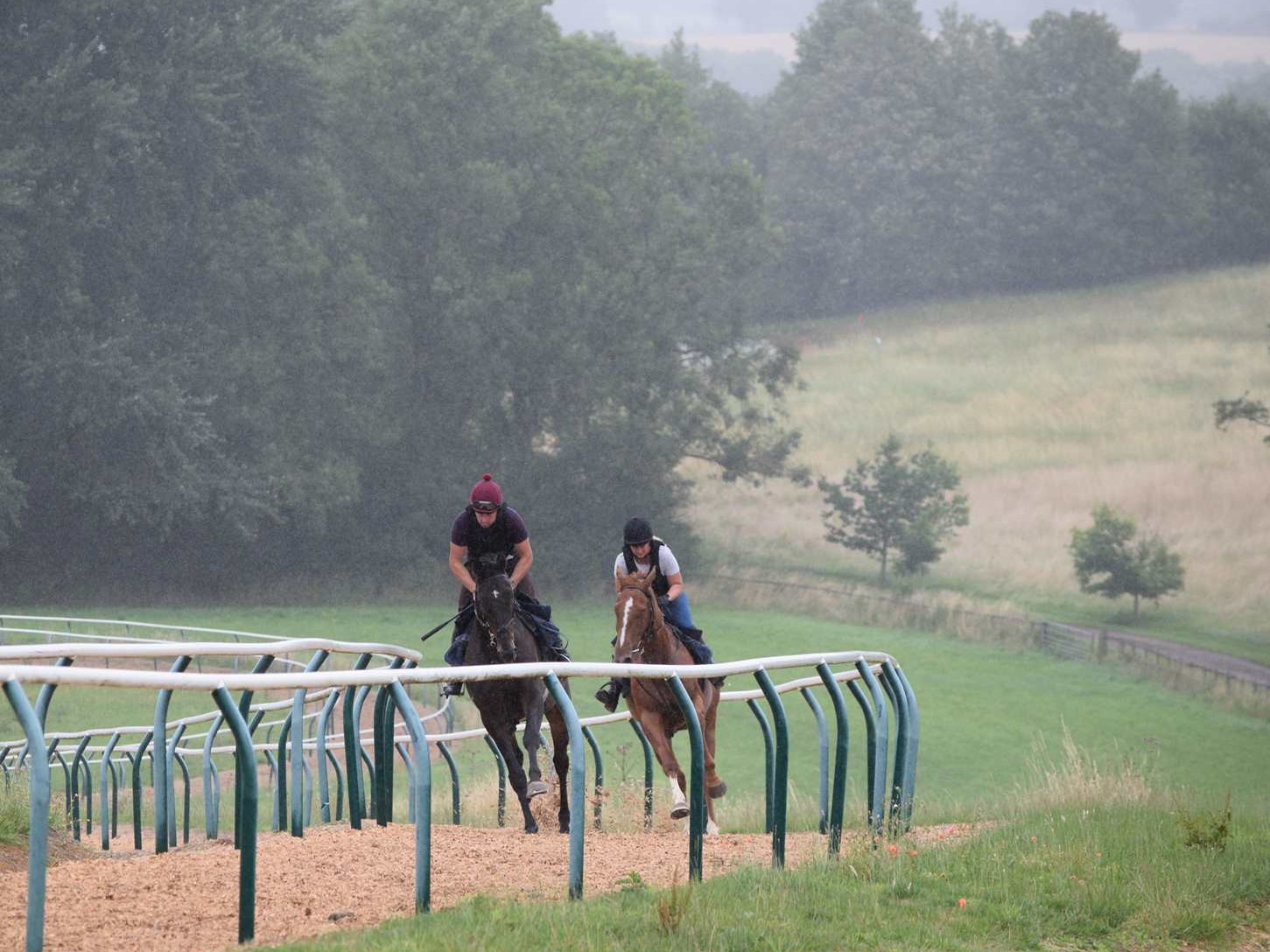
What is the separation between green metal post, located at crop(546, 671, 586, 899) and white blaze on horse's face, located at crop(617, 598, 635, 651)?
3.62 meters

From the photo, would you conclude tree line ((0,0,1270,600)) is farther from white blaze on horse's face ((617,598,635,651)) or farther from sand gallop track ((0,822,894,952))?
sand gallop track ((0,822,894,952))

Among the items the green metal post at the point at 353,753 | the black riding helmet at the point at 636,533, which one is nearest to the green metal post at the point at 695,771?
the green metal post at the point at 353,753

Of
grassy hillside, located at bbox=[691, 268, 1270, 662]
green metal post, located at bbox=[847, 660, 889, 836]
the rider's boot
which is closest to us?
green metal post, located at bbox=[847, 660, 889, 836]

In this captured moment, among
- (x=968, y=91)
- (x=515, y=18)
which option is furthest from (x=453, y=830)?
(x=968, y=91)

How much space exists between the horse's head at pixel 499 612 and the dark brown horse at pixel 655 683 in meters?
0.77

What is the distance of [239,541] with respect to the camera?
46.2 m

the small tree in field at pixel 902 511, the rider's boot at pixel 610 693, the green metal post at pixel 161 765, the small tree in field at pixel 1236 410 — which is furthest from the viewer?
the small tree in field at pixel 902 511

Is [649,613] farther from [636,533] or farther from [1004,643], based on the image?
[1004,643]

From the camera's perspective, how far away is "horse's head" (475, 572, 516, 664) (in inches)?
446

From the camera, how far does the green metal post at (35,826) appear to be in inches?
244

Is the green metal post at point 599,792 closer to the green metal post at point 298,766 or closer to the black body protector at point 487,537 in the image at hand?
the black body protector at point 487,537

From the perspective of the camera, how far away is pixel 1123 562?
49.3 metres

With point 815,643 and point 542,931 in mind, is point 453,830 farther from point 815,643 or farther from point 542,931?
point 815,643

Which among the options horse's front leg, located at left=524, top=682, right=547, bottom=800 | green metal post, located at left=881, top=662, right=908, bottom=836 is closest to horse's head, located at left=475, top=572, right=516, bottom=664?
horse's front leg, located at left=524, top=682, right=547, bottom=800
